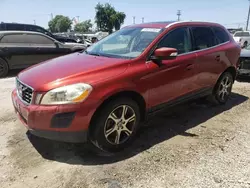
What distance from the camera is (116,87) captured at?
2.91 m

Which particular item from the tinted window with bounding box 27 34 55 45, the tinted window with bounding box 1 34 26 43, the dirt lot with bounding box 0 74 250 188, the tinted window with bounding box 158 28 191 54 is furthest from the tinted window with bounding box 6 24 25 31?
the tinted window with bounding box 158 28 191 54

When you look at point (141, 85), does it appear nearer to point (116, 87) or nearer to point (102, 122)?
point (116, 87)

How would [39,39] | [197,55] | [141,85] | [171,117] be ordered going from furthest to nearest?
[39,39] < [171,117] < [197,55] < [141,85]

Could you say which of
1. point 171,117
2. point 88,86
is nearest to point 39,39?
point 171,117

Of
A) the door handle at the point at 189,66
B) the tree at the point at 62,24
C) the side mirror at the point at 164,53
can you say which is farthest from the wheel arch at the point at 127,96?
the tree at the point at 62,24

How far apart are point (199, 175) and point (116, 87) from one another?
Result: 1375 mm

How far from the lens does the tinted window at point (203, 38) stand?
165 inches

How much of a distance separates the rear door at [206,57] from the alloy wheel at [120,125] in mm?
1553

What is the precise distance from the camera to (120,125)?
10.3 feet

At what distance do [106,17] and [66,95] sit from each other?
63.2 meters

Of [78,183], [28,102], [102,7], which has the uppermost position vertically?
[102,7]

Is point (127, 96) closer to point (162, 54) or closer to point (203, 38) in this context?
point (162, 54)

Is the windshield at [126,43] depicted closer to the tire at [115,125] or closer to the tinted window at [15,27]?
the tire at [115,125]

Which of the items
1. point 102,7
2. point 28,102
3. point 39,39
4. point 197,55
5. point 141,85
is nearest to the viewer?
point 28,102
